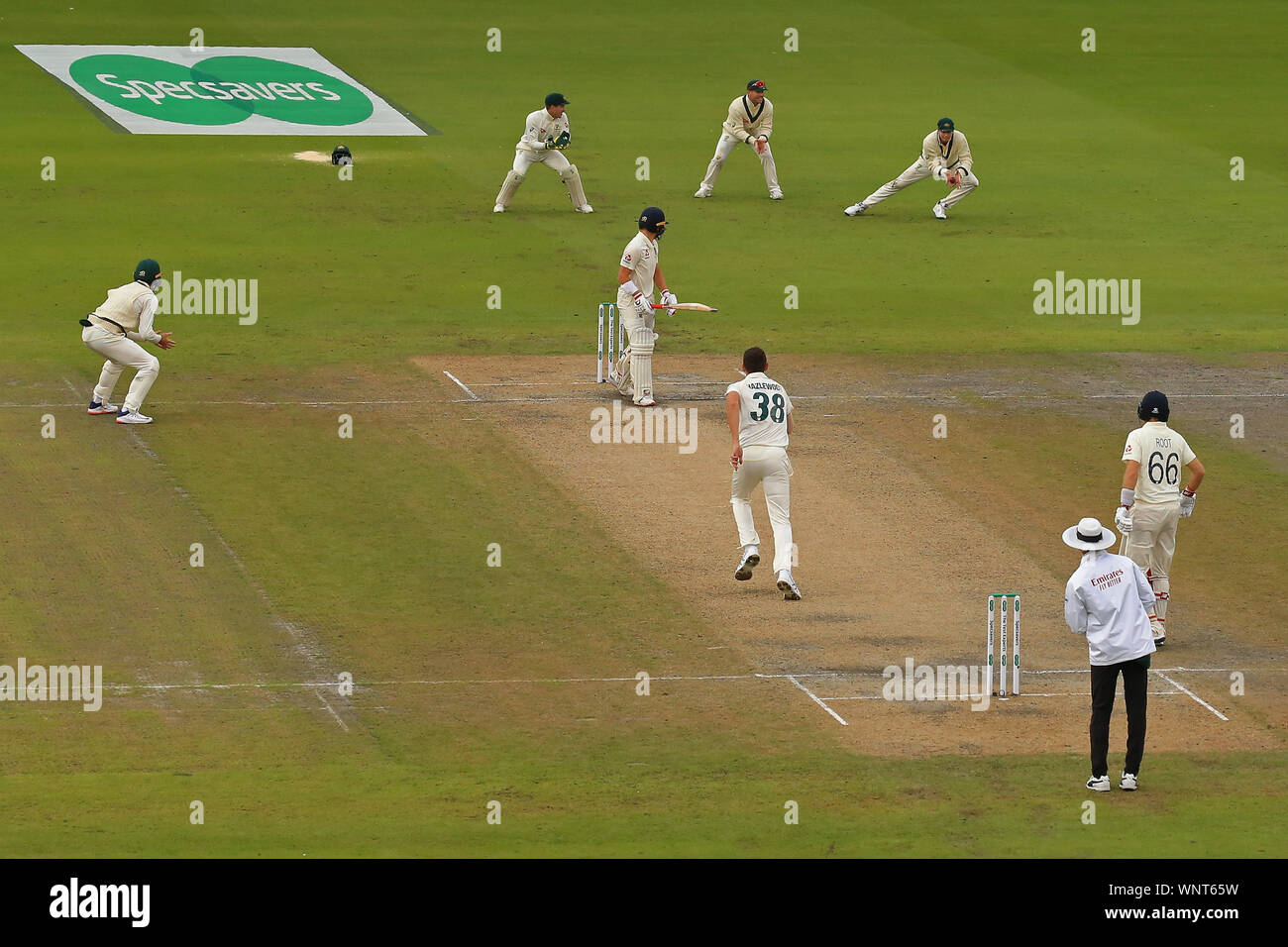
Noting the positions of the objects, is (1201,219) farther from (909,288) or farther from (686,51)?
(686,51)

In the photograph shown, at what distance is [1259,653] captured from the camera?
18188 mm

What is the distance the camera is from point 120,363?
2475cm

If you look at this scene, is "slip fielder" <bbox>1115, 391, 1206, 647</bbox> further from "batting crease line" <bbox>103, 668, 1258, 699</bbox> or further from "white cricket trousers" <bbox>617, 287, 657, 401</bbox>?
"white cricket trousers" <bbox>617, 287, 657, 401</bbox>

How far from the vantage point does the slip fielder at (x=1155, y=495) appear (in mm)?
18016

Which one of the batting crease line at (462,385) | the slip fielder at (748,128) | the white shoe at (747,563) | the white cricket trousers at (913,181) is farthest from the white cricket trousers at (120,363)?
the white cricket trousers at (913,181)

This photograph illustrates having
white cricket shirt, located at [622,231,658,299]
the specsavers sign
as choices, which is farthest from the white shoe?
the specsavers sign

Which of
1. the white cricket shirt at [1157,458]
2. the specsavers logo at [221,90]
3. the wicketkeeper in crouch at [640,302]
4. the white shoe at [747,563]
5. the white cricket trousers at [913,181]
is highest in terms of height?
the specsavers logo at [221,90]

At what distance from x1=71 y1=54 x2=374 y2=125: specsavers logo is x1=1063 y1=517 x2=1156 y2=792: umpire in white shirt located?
3075 centimetres

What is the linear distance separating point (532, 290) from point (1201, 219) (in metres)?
13.0

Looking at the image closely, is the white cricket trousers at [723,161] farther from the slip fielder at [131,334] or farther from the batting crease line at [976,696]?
the batting crease line at [976,696]

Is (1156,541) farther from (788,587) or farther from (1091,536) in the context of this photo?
(1091,536)

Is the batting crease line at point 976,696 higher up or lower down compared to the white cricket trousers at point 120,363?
lower down

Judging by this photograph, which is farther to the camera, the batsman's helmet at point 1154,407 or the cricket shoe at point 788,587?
the cricket shoe at point 788,587

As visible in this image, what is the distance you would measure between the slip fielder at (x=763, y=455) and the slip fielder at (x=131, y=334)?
25.9 feet
